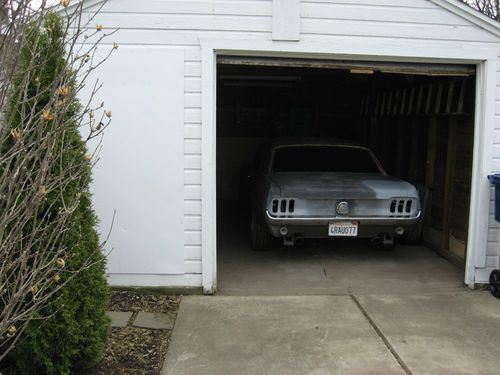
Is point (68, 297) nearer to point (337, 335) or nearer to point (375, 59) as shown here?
point (337, 335)

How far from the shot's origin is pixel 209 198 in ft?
17.7

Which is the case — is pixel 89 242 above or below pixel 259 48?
below

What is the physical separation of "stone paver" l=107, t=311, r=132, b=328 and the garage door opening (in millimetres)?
1232

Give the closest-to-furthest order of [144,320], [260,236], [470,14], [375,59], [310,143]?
[144,320], [470,14], [375,59], [260,236], [310,143]

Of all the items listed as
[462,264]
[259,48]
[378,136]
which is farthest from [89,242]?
[378,136]

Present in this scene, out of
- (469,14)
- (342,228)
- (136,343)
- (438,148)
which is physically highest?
(469,14)

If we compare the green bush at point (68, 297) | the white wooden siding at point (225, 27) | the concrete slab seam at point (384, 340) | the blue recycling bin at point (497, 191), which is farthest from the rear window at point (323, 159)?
the green bush at point (68, 297)

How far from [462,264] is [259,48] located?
372 cm

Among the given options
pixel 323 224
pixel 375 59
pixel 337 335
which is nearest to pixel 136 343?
pixel 337 335

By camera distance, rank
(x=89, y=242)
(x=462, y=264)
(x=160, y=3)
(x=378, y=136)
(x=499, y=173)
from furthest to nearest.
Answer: (x=378, y=136)
(x=462, y=264)
(x=499, y=173)
(x=160, y=3)
(x=89, y=242)

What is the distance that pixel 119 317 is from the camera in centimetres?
486

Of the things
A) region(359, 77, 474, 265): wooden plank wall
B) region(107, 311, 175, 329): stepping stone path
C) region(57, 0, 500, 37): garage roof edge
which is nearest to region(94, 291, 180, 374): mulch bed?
region(107, 311, 175, 329): stepping stone path

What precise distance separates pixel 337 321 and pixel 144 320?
1.79 m

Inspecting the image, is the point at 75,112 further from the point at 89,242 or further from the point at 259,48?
the point at 259,48
